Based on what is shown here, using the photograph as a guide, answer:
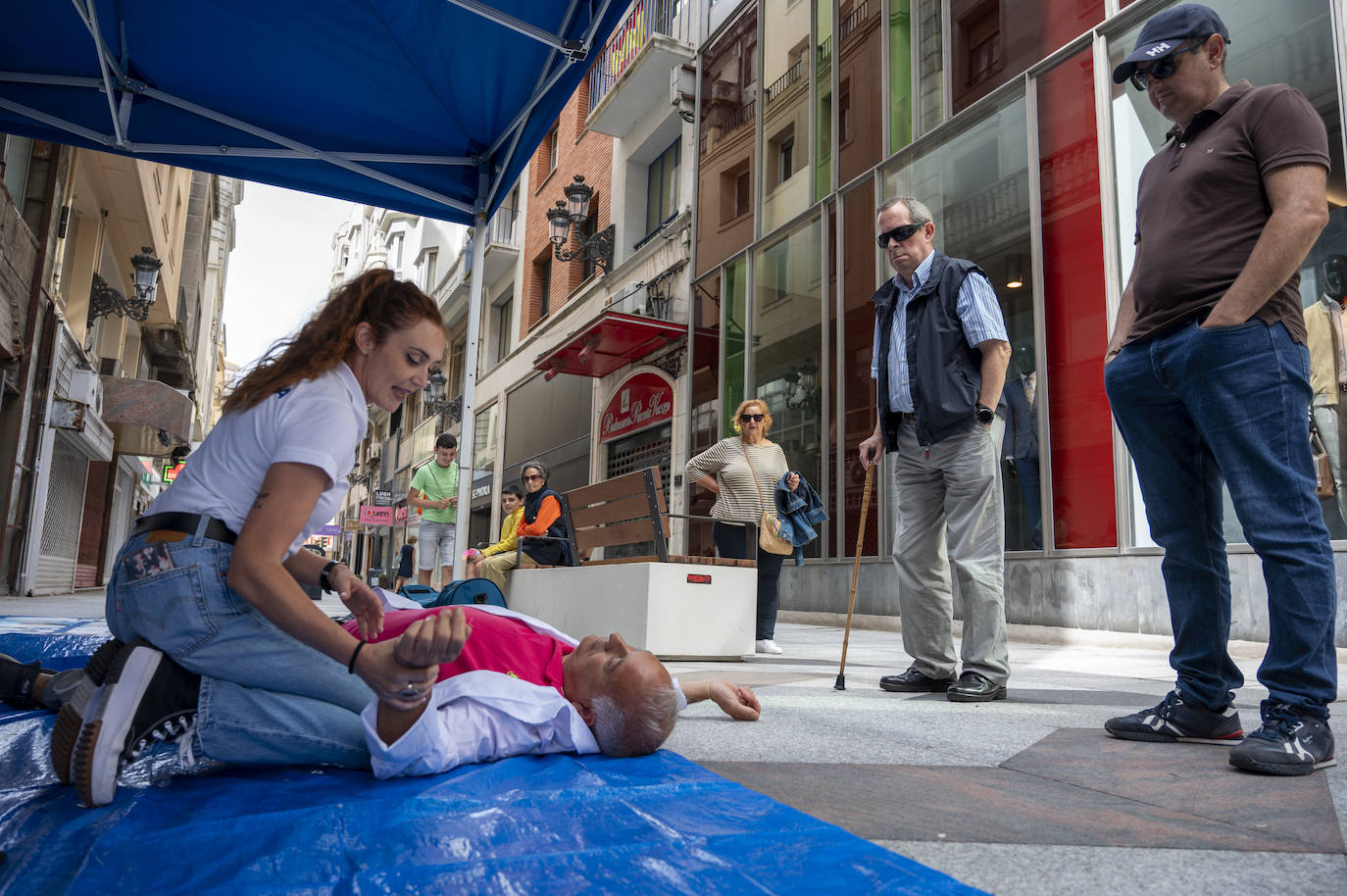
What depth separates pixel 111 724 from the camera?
1973mm

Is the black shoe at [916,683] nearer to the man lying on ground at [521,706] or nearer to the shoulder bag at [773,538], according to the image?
the man lying on ground at [521,706]

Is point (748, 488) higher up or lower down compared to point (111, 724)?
higher up

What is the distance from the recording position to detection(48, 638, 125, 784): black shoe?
200 cm

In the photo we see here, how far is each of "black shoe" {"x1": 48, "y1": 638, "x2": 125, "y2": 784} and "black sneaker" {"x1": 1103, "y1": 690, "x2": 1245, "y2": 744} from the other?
2858 mm

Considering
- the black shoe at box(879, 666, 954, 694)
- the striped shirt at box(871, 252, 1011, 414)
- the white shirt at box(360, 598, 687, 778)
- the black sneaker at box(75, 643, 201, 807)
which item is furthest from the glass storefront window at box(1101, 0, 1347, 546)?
the black sneaker at box(75, 643, 201, 807)

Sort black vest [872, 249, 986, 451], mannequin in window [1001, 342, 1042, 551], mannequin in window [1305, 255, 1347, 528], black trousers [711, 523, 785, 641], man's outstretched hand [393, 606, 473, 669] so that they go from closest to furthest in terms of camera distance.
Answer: man's outstretched hand [393, 606, 473, 669]
black vest [872, 249, 986, 451]
mannequin in window [1305, 255, 1347, 528]
black trousers [711, 523, 785, 641]
mannequin in window [1001, 342, 1042, 551]

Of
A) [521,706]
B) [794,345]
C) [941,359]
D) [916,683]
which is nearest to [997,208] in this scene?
[794,345]

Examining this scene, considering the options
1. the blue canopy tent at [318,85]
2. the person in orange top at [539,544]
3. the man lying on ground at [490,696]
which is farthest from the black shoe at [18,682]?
the person in orange top at [539,544]

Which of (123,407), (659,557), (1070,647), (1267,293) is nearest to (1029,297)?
(1070,647)

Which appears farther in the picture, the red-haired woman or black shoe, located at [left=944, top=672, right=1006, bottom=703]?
black shoe, located at [left=944, top=672, right=1006, bottom=703]

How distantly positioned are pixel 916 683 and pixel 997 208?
7.08 meters

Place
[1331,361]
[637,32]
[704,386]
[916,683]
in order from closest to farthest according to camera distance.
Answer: [916,683], [1331,361], [704,386], [637,32]

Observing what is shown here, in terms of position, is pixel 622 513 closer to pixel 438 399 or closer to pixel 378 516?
pixel 378 516

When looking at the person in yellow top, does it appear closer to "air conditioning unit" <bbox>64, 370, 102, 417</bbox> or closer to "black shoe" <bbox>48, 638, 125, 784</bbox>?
"black shoe" <bbox>48, 638, 125, 784</bbox>
